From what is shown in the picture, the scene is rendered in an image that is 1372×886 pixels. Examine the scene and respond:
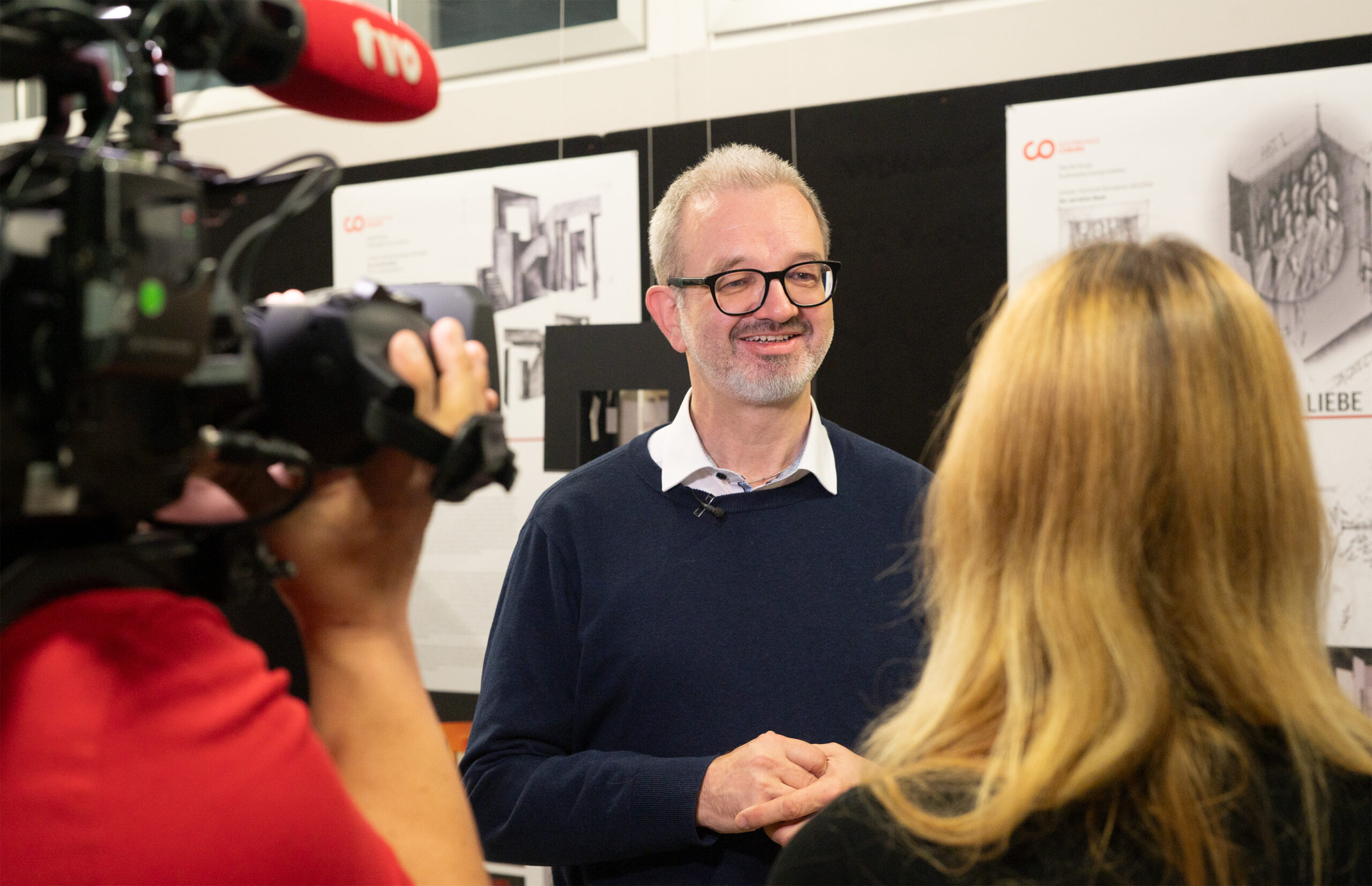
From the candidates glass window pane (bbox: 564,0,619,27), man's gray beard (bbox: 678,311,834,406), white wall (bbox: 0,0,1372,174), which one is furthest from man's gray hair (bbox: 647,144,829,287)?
glass window pane (bbox: 564,0,619,27)

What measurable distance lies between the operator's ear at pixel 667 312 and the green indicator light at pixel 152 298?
4.53 feet

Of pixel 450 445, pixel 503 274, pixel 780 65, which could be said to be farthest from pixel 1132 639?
pixel 503 274

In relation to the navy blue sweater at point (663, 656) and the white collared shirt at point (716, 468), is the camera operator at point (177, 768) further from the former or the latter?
the white collared shirt at point (716, 468)

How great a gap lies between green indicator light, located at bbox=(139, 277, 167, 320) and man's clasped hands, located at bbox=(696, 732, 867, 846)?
1.05m

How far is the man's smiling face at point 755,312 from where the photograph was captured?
5.93 ft

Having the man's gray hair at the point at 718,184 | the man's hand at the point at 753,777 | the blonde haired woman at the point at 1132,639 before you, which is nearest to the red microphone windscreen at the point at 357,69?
the blonde haired woman at the point at 1132,639

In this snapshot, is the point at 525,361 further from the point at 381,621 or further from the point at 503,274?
the point at 381,621

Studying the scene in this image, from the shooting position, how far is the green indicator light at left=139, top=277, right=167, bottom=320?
0.59 meters

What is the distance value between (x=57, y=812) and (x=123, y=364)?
0.73 ft

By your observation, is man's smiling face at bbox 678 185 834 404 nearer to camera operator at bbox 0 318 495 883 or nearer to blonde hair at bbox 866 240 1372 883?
blonde hair at bbox 866 240 1372 883

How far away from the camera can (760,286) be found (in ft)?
6.05

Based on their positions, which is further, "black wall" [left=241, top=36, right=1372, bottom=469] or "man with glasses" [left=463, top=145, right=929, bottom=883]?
"black wall" [left=241, top=36, right=1372, bottom=469]

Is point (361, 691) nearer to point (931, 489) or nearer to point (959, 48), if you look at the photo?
point (931, 489)

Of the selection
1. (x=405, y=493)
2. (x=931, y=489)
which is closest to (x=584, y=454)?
(x=931, y=489)
